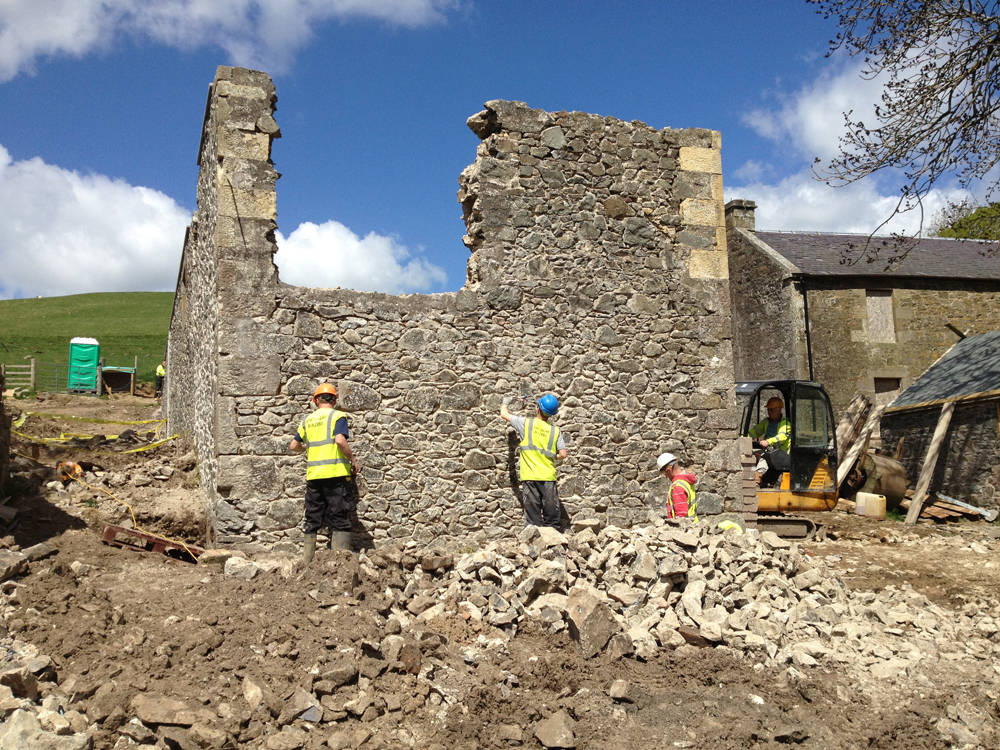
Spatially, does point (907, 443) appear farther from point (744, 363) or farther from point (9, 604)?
point (9, 604)

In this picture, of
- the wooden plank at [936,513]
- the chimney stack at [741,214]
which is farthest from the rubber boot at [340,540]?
the chimney stack at [741,214]

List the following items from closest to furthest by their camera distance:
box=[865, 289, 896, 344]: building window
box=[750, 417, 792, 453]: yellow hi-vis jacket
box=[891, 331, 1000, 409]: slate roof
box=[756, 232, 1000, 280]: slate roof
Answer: box=[750, 417, 792, 453]: yellow hi-vis jacket
box=[891, 331, 1000, 409]: slate roof
box=[865, 289, 896, 344]: building window
box=[756, 232, 1000, 280]: slate roof

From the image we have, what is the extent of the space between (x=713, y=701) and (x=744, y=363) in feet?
51.4

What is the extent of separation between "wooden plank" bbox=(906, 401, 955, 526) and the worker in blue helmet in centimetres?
809

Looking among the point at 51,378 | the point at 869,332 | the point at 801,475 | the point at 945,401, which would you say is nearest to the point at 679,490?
the point at 801,475

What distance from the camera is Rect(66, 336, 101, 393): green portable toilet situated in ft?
84.6

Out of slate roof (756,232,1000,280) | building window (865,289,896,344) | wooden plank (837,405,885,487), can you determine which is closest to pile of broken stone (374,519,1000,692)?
wooden plank (837,405,885,487)

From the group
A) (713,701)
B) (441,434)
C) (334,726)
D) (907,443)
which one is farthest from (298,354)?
(907,443)

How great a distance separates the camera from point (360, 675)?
440 cm

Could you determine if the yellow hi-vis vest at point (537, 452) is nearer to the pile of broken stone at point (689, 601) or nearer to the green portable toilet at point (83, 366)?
the pile of broken stone at point (689, 601)

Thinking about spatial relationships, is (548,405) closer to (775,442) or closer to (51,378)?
(775,442)

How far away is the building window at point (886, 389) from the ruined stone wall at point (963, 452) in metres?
2.82

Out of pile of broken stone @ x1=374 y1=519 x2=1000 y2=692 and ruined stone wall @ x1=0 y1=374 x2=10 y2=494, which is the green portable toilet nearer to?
ruined stone wall @ x1=0 y1=374 x2=10 y2=494

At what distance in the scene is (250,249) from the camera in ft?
21.6
